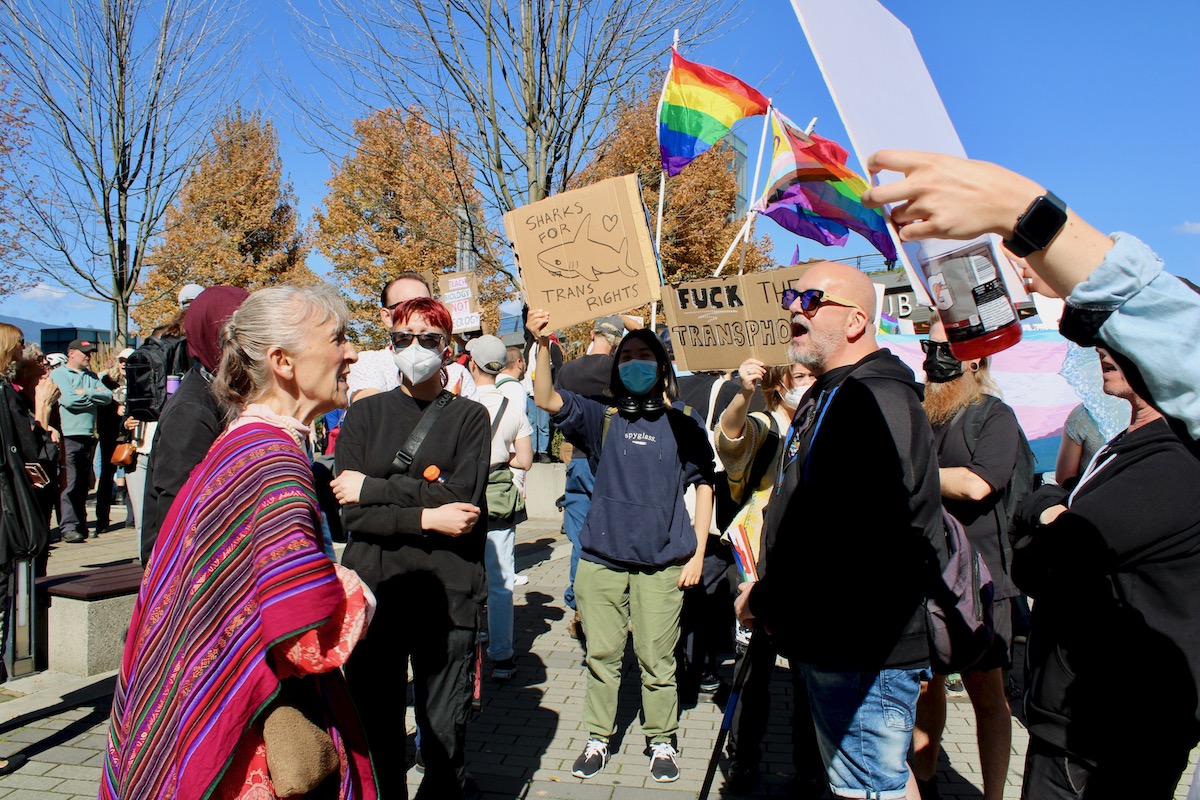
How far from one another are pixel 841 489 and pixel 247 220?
107 ft

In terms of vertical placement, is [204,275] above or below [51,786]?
above

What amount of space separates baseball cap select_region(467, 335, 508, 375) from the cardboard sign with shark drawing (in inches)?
71.7

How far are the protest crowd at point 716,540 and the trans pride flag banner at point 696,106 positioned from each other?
99.5 inches

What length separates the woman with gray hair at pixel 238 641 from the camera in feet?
6.12

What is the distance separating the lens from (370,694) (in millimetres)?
3355

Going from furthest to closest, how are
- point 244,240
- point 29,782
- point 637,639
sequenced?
point 244,240 → point 637,639 → point 29,782

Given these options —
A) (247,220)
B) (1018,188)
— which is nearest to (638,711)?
(1018,188)

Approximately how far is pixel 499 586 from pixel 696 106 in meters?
3.91

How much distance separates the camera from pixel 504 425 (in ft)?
18.7

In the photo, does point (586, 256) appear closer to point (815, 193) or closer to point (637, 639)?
point (637, 639)

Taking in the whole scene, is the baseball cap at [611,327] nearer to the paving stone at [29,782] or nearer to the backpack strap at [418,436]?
the backpack strap at [418,436]

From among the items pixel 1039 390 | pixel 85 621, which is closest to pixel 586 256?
pixel 1039 390

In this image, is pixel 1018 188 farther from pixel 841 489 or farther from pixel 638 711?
pixel 638 711

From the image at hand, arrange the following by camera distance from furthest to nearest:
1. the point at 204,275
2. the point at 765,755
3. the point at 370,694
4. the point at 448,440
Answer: the point at 204,275 < the point at 765,755 < the point at 448,440 < the point at 370,694
